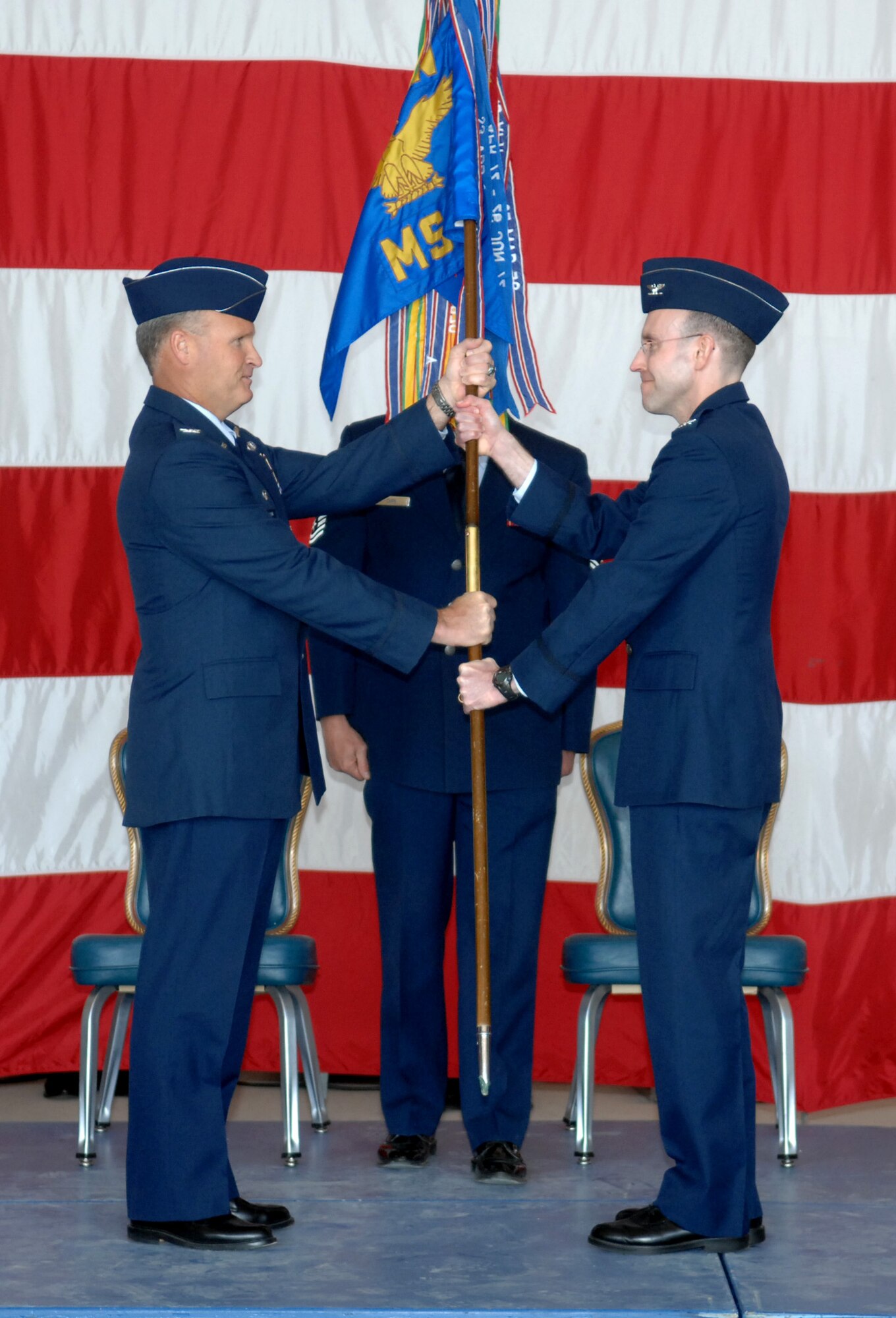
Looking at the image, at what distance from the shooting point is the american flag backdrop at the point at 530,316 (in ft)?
13.3

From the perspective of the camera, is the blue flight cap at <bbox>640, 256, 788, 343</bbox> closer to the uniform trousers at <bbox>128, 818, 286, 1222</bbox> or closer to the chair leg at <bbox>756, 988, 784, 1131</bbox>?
the uniform trousers at <bbox>128, 818, 286, 1222</bbox>

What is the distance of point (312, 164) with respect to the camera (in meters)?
4.12

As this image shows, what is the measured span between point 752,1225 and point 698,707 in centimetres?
91

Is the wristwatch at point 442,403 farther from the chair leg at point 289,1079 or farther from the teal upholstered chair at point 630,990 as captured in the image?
the chair leg at point 289,1079

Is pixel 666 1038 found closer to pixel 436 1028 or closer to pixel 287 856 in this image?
pixel 436 1028

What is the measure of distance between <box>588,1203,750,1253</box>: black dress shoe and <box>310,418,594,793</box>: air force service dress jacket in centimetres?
90

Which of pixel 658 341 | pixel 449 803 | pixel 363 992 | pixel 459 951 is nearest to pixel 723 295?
pixel 658 341

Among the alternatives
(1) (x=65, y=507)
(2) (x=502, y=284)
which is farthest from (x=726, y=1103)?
(1) (x=65, y=507)

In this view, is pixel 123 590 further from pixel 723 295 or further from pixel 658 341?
pixel 723 295

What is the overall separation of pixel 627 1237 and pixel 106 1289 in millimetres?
869

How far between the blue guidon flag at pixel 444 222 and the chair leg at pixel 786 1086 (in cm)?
141

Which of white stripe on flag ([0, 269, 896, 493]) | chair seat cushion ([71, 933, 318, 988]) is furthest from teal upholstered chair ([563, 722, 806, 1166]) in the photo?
white stripe on flag ([0, 269, 896, 493])

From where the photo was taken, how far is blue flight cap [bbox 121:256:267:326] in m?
2.94

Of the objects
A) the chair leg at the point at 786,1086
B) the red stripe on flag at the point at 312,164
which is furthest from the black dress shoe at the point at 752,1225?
the red stripe on flag at the point at 312,164
